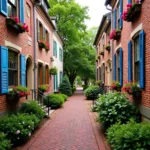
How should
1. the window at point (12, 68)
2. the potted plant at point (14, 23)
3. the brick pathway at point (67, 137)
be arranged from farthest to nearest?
the window at point (12, 68) < the potted plant at point (14, 23) < the brick pathway at point (67, 137)

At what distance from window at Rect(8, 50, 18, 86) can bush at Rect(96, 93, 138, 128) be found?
3.53m

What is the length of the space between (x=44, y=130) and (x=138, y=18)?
5193 mm

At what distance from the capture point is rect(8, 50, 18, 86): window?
8.77 meters

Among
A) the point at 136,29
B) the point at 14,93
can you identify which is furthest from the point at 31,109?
the point at 136,29

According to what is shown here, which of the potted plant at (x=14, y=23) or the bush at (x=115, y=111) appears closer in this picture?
the bush at (x=115, y=111)

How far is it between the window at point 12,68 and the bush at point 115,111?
3529mm

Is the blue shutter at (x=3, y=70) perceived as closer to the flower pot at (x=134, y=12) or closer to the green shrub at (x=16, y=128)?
the green shrub at (x=16, y=128)

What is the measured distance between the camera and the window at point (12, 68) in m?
8.77

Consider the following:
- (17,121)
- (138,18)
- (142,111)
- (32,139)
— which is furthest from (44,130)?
(138,18)

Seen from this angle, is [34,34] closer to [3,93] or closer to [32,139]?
[3,93]

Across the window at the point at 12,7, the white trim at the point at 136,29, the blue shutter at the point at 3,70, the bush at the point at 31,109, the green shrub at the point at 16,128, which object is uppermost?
the window at the point at 12,7

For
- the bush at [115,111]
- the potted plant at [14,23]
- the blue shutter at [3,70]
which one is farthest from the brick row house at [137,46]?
the blue shutter at [3,70]

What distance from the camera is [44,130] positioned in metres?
8.68

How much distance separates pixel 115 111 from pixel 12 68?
4317 millimetres
